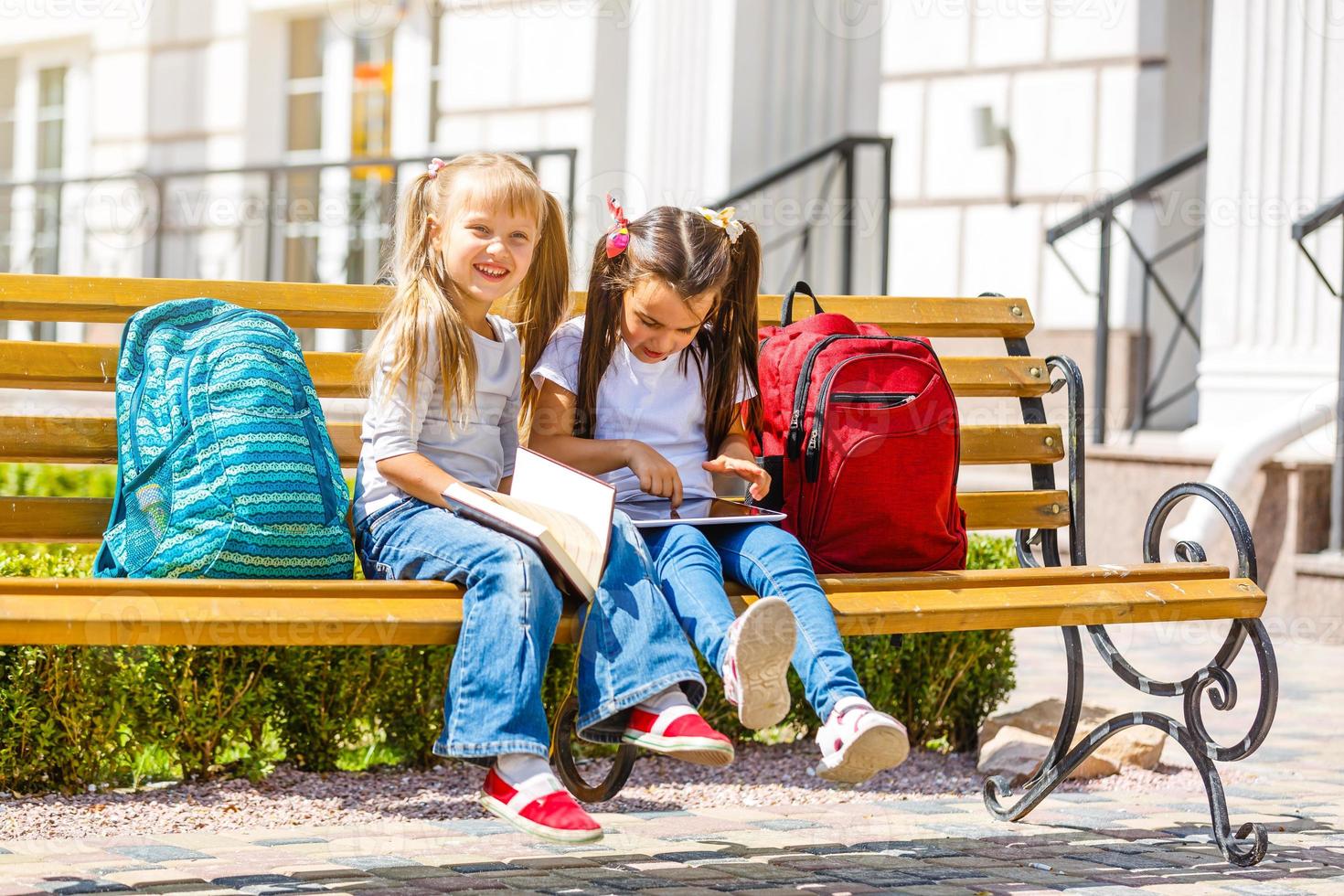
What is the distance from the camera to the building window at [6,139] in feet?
46.0

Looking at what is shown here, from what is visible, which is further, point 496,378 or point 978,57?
point 978,57

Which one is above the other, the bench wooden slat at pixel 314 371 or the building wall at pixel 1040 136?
the building wall at pixel 1040 136

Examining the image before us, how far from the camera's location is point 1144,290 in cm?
856

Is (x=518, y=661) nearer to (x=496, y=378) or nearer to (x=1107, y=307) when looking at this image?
(x=496, y=378)

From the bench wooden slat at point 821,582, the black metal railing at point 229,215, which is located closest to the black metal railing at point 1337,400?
the bench wooden slat at point 821,582

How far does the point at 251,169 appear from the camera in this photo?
10.2 meters

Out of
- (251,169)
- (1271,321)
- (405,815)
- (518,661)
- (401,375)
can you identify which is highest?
(251,169)

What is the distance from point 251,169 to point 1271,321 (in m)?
5.94

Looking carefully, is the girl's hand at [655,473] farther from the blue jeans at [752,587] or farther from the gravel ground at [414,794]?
the gravel ground at [414,794]

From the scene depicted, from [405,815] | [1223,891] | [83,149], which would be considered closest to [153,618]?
[405,815]

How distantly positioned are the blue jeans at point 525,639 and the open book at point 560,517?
3 cm

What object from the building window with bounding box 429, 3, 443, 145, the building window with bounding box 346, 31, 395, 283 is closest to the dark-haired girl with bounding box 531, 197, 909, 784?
the building window with bounding box 346, 31, 395, 283

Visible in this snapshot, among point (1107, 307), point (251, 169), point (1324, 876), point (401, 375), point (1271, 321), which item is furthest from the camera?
point (251, 169)

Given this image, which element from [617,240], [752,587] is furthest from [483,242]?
[752,587]
